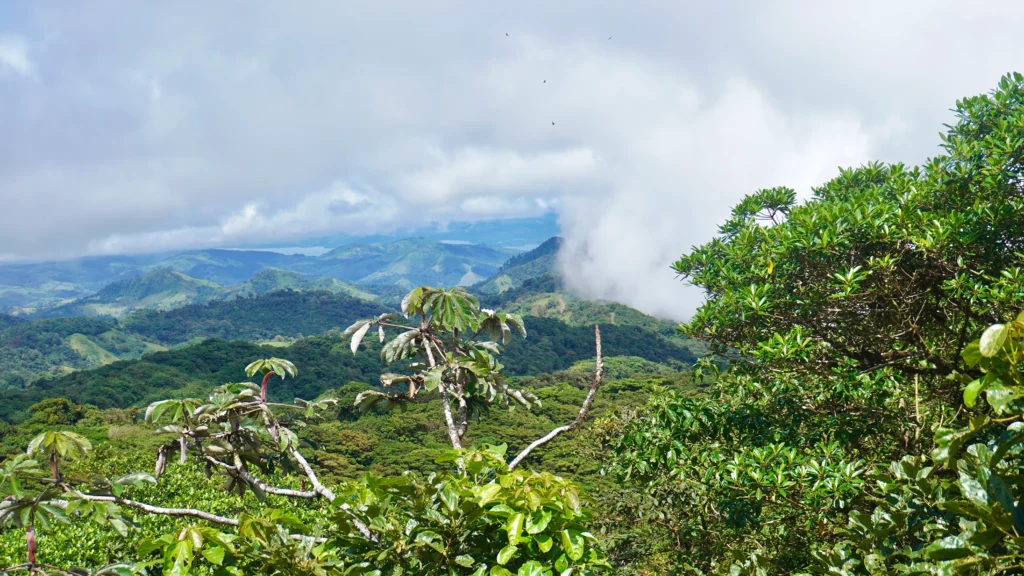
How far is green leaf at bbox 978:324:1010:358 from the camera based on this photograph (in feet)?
4.37

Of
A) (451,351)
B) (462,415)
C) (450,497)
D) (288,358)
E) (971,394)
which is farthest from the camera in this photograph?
(288,358)

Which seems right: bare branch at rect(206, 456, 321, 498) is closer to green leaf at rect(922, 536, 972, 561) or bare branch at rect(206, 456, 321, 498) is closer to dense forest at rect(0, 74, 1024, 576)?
dense forest at rect(0, 74, 1024, 576)

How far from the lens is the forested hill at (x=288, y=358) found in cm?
8150

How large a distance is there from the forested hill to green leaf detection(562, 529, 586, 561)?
227ft

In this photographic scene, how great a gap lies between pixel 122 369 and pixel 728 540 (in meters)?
108

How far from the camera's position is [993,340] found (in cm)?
A: 136

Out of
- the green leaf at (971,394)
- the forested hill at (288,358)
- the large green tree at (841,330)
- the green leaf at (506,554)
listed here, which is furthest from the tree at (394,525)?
the forested hill at (288,358)

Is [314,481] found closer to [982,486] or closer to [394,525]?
[394,525]

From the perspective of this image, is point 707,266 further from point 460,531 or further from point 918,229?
point 460,531

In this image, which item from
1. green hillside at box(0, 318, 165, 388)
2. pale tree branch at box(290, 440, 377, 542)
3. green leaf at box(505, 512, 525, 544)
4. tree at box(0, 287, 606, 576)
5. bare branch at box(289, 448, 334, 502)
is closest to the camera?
green leaf at box(505, 512, 525, 544)

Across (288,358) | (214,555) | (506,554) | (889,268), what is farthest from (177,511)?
(288,358)

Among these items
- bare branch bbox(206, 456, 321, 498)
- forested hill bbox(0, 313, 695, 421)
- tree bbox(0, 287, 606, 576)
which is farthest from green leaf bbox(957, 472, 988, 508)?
forested hill bbox(0, 313, 695, 421)

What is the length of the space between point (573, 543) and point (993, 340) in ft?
4.59

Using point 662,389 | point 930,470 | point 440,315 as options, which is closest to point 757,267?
point 662,389
